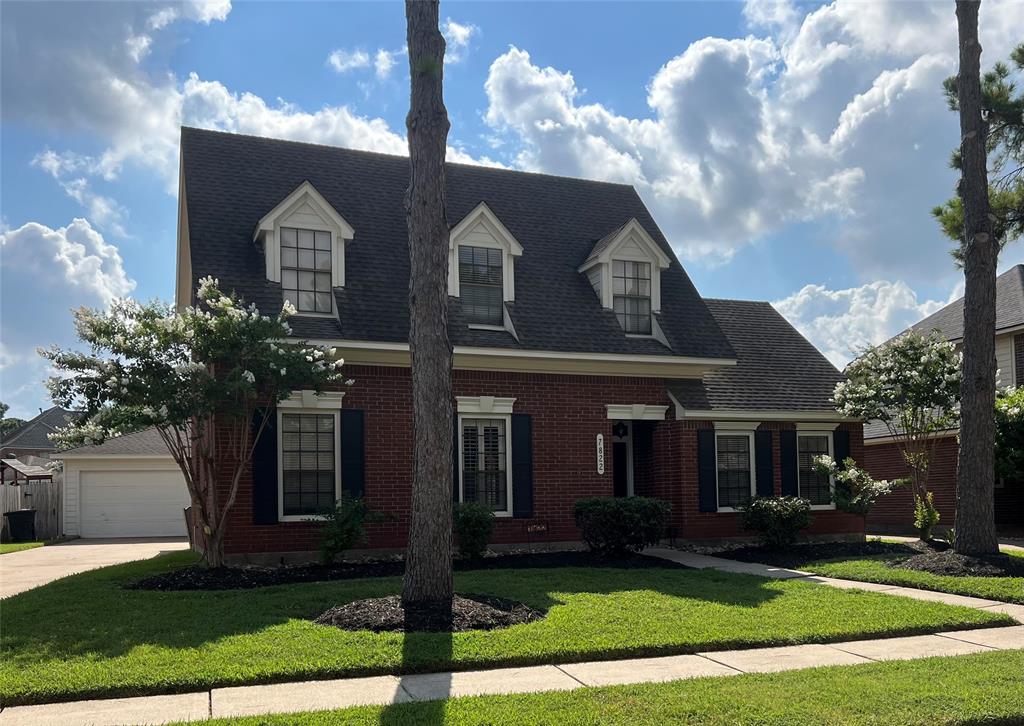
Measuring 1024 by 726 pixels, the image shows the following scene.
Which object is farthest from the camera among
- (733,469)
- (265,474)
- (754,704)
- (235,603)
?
(733,469)

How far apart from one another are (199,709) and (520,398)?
1083 cm

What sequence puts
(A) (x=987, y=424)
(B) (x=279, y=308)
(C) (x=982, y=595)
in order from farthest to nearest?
(B) (x=279, y=308) < (A) (x=987, y=424) < (C) (x=982, y=595)

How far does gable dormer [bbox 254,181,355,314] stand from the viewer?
15.7 m

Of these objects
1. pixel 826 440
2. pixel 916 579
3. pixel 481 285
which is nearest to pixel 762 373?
pixel 826 440

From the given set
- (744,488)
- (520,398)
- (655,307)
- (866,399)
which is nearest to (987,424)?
(866,399)

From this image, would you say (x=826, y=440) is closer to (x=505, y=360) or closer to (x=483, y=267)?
(x=505, y=360)

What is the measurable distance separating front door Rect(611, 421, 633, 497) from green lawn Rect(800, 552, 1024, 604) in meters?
4.98

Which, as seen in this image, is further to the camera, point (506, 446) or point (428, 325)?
point (506, 446)

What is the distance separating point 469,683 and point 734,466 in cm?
1231

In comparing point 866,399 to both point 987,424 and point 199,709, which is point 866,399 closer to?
point 987,424

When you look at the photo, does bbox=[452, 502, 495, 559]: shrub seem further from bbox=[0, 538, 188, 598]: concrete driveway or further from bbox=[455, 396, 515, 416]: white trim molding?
bbox=[0, 538, 188, 598]: concrete driveway

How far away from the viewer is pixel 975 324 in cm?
1455

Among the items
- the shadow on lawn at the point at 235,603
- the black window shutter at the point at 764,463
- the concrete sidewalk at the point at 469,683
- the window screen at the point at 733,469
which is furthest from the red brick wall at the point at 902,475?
the concrete sidewalk at the point at 469,683

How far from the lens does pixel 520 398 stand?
1672 centimetres
